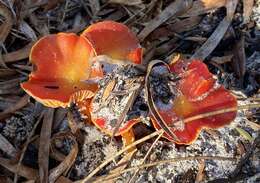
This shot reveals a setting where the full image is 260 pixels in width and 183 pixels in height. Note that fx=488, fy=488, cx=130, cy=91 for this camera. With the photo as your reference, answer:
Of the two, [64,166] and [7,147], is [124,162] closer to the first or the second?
[64,166]

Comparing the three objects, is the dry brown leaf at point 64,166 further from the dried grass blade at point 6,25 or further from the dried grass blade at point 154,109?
the dried grass blade at point 6,25

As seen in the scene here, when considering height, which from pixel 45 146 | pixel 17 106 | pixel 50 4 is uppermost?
pixel 50 4

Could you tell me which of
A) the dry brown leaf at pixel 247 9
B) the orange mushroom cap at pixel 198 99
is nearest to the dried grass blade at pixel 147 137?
the orange mushroom cap at pixel 198 99

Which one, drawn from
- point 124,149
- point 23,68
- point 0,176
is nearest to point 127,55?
point 124,149

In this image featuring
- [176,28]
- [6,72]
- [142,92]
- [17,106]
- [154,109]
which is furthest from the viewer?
[176,28]

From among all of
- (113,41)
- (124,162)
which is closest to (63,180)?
(124,162)

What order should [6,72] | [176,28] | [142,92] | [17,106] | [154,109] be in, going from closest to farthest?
[154,109], [142,92], [17,106], [6,72], [176,28]

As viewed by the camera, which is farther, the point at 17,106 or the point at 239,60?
the point at 239,60

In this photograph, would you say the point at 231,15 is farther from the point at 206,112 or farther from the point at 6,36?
the point at 6,36
